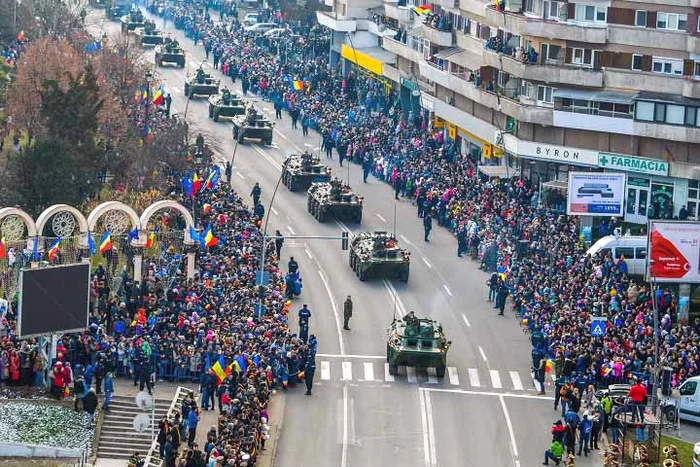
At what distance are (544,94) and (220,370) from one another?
35539mm

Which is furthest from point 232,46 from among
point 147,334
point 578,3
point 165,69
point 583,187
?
point 147,334

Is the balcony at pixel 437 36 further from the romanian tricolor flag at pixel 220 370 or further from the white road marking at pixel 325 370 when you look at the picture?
the romanian tricolor flag at pixel 220 370

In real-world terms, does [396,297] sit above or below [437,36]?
below

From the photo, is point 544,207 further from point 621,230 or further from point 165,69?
point 165,69

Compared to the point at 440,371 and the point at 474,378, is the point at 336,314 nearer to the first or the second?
the point at 440,371

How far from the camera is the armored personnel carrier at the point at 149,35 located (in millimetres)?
153375

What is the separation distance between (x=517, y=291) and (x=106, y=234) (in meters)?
17.6

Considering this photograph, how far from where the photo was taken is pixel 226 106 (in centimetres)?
12488

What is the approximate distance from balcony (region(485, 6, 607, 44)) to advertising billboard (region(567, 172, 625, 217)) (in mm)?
11060

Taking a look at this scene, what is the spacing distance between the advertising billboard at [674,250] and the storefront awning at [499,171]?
24.9m

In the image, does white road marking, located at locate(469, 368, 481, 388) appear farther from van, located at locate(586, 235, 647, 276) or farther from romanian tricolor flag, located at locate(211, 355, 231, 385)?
van, located at locate(586, 235, 647, 276)

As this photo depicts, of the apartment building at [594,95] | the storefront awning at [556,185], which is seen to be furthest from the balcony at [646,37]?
the storefront awning at [556,185]

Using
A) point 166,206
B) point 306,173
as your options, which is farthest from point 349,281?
point 306,173

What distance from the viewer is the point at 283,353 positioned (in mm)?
75438
